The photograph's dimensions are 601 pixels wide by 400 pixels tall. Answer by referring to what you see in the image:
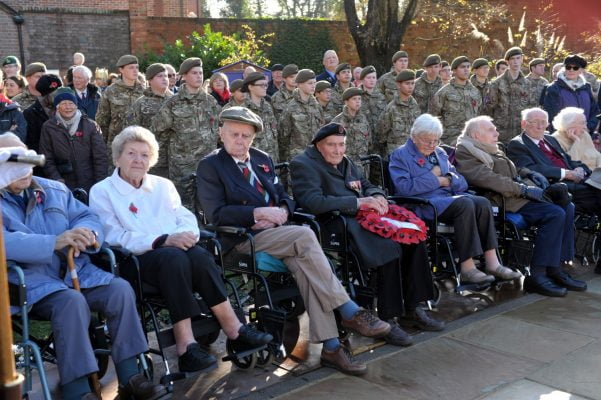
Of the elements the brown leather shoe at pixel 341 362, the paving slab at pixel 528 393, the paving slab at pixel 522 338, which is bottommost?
the paving slab at pixel 522 338

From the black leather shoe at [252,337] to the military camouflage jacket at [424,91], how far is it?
638cm

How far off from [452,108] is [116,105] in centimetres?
405

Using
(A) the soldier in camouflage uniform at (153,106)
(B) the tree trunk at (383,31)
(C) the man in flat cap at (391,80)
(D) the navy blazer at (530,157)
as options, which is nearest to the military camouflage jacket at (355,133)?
(D) the navy blazer at (530,157)

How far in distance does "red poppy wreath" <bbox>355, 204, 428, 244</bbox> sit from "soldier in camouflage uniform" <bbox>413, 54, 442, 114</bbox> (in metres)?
5.05

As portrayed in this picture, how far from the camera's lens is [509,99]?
984cm

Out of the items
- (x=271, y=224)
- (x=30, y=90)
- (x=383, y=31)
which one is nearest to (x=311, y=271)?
(x=271, y=224)

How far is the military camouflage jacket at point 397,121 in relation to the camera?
7.93 metres

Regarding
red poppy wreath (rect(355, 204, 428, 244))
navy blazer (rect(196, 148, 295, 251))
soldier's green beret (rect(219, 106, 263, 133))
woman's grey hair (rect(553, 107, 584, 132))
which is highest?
soldier's green beret (rect(219, 106, 263, 133))

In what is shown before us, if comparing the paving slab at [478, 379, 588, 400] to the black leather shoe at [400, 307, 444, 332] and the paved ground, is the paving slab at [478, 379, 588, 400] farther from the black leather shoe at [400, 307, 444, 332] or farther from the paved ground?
the black leather shoe at [400, 307, 444, 332]

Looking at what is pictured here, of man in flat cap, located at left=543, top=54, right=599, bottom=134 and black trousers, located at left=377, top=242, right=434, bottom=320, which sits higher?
man in flat cap, located at left=543, top=54, right=599, bottom=134

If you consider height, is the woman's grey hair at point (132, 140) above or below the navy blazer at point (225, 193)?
above

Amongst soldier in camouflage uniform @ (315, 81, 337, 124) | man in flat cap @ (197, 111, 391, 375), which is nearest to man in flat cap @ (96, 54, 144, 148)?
soldier in camouflage uniform @ (315, 81, 337, 124)

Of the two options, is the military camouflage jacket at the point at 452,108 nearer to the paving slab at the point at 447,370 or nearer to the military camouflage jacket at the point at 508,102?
the military camouflage jacket at the point at 508,102

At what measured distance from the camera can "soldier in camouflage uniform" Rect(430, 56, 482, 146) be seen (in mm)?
8648
